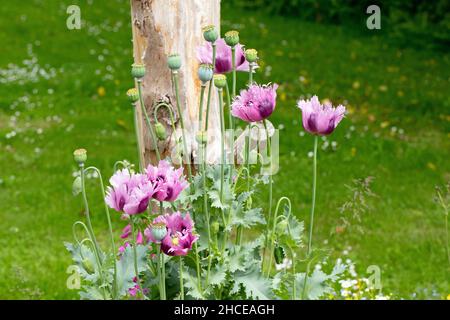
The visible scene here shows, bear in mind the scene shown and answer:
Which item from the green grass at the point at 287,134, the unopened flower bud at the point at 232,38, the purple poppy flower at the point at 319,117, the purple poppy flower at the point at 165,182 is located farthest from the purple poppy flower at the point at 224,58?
the green grass at the point at 287,134

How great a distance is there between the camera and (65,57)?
8.88 meters

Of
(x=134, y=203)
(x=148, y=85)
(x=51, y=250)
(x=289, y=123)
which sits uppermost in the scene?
(x=148, y=85)

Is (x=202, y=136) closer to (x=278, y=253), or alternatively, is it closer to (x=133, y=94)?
(x=133, y=94)

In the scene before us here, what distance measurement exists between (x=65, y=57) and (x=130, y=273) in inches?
273

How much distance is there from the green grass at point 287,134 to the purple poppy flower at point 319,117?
2.22 metres

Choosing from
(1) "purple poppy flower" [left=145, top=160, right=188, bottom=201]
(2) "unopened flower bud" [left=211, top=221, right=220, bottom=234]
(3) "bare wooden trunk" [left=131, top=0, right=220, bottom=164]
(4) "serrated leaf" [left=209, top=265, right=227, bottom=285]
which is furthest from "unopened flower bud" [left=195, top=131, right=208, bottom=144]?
(3) "bare wooden trunk" [left=131, top=0, right=220, bottom=164]

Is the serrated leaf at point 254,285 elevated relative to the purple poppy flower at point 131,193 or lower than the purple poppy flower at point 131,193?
lower

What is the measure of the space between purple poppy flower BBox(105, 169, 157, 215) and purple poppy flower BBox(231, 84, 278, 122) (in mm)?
341

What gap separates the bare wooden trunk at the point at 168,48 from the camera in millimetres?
2980

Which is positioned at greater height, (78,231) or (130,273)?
(130,273)

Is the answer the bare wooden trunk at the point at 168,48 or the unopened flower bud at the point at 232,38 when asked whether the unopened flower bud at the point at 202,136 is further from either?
the bare wooden trunk at the point at 168,48

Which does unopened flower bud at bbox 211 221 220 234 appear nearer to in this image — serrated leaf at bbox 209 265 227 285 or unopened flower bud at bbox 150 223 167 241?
serrated leaf at bbox 209 265 227 285

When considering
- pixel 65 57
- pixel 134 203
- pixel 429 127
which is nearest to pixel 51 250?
pixel 134 203

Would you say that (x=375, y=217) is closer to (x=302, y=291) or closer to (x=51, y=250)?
(x=51, y=250)
